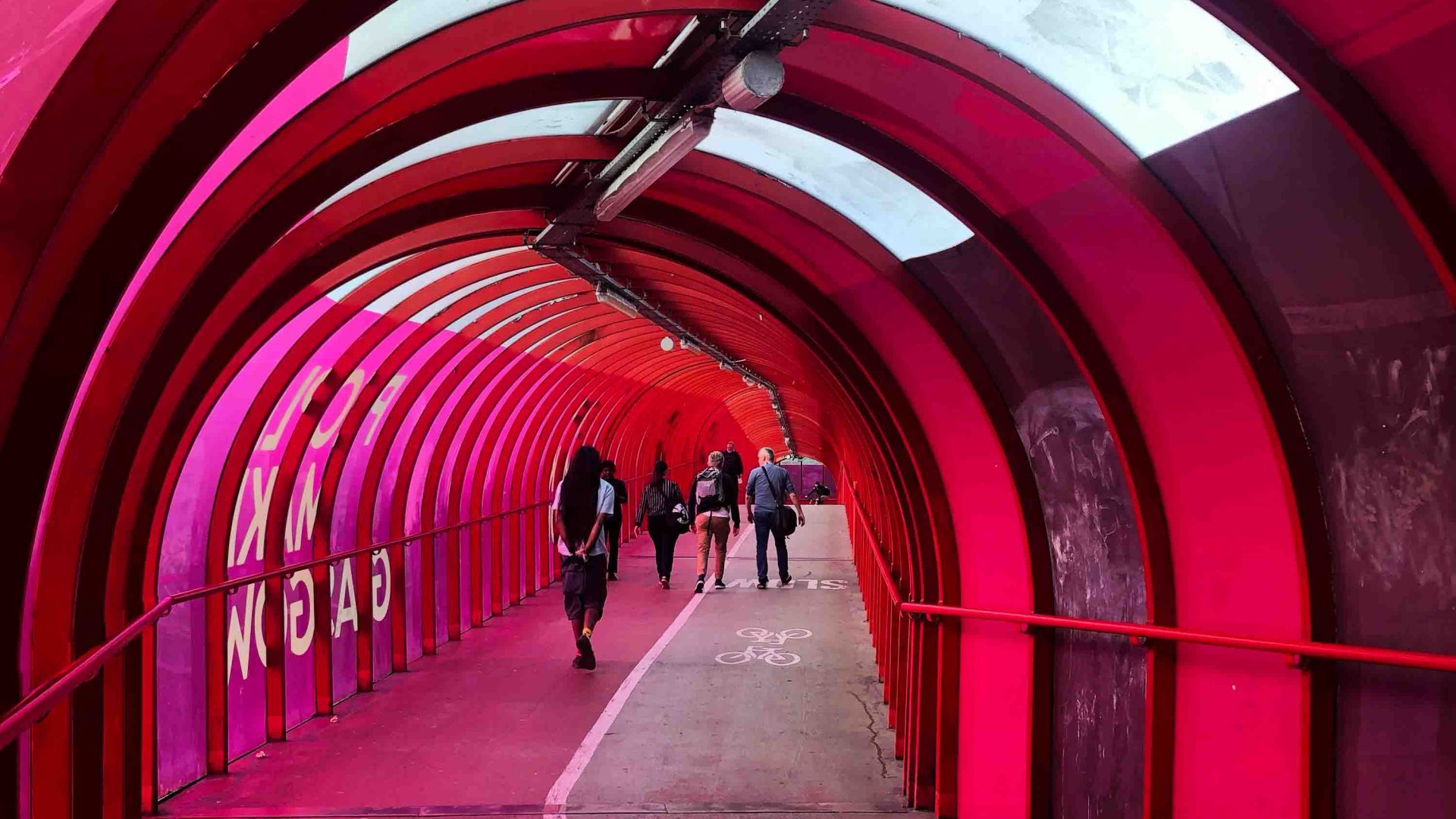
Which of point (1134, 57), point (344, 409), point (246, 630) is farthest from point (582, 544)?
point (1134, 57)

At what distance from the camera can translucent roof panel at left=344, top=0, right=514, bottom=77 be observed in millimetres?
3715

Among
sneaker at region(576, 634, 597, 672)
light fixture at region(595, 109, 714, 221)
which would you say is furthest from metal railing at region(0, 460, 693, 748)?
light fixture at region(595, 109, 714, 221)

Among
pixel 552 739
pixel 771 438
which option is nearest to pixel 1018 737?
pixel 552 739

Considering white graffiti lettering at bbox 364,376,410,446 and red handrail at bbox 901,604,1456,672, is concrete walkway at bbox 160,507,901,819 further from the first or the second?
white graffiti lettering at bbox 364,376,410,446

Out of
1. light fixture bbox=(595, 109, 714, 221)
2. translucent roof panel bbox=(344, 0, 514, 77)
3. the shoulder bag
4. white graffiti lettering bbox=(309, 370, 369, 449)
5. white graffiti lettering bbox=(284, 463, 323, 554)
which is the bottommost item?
the shoulder bag

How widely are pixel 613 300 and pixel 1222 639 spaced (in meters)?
7.20

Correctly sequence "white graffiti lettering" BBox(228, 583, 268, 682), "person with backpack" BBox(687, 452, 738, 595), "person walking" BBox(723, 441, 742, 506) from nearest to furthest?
1. "white graffiti lettering" BBox(228, 583, 268, 682)
2. "person with backpack" BBox(687, 452, 738, 595)
3. "person walking" BBox(723, 441, 742, 506)

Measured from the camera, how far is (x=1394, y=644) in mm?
3496

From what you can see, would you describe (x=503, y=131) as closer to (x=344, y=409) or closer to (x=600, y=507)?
(x=344, y=409)

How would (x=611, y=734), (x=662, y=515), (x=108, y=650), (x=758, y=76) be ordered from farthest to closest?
(x=662, y=515), (x=611, y=734), (x=108, y=650), (x=758, y=76)

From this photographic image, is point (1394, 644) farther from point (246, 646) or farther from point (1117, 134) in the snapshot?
point (246, 646)

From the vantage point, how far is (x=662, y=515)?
49.3 feet

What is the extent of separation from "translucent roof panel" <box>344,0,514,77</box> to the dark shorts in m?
6.60

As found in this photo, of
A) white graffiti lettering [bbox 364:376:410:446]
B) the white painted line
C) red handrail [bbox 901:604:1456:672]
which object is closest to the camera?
red handrail [bbox 901:604:1456:672]
